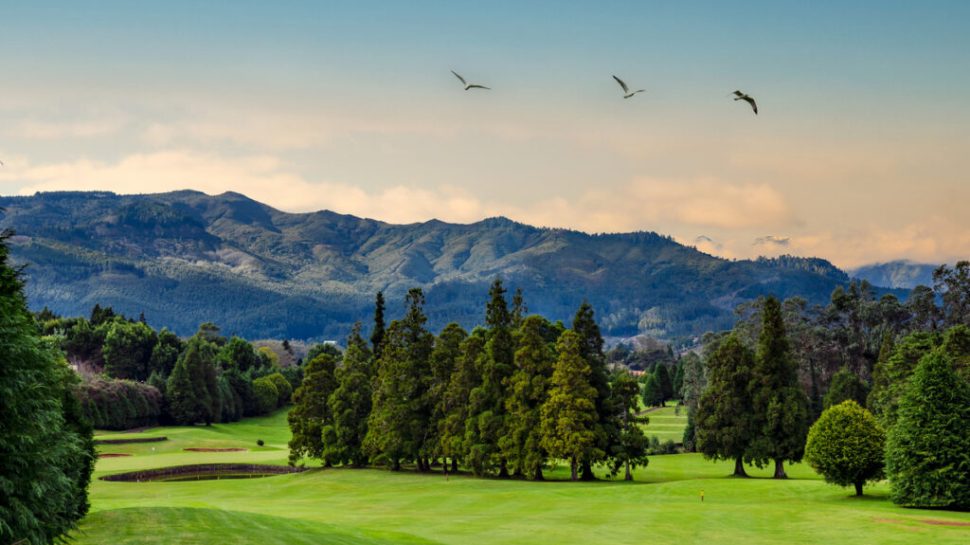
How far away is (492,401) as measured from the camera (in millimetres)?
75562

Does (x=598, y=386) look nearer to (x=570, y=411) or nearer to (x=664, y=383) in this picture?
(x=570, y=411)

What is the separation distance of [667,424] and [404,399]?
72.4 m

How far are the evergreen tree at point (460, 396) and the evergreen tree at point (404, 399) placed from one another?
106 inches

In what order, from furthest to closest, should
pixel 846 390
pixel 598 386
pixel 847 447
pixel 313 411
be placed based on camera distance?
1. pixel 846 390
2. pixel 313 411
3. pixel 598 386
4. pixel 847 447

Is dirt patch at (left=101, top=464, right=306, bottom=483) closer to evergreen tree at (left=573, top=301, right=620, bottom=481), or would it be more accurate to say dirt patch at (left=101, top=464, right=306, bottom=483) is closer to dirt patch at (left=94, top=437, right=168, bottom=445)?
dirt patch at (left=94, top=437, right=168, bottom=445)

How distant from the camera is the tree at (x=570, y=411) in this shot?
70562 millimetres

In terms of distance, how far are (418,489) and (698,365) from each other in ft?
199

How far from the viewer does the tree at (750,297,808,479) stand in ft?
243

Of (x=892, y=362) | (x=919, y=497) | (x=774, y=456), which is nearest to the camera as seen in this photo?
(x=919, y=497)

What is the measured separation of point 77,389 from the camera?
11056 cm

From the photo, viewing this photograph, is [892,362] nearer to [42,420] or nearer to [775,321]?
[775,321]

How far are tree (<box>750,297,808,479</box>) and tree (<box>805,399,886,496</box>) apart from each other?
50.5 ft

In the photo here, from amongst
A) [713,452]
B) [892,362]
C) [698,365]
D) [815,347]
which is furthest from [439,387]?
[815,347]

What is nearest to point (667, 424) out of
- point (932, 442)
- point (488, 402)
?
point (488, 402)
